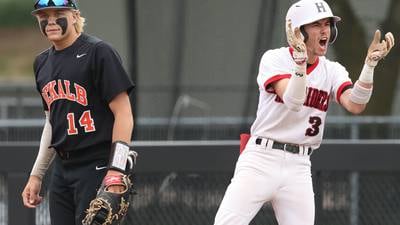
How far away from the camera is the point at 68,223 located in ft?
17.5

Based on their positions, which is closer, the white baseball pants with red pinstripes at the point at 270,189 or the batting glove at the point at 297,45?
the batting glove at the point at 297,45

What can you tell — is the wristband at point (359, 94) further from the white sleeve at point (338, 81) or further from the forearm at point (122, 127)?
the forearm at point (122, 127)

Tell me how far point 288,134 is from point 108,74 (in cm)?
119

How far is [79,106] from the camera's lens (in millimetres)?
5211

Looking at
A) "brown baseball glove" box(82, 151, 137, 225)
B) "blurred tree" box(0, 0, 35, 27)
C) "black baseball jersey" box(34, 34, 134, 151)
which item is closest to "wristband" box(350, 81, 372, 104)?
"black baseball jersey" box(34, 34, 134, 151)

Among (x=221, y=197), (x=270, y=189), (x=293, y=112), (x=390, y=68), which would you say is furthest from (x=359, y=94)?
(x=390, y=68)

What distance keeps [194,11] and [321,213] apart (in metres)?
4.04

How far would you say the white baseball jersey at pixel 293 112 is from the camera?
5.69 meters

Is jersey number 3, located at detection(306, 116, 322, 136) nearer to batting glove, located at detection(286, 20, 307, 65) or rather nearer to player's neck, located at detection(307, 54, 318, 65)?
player's neck, located at detection(307, 54, 318, 65)

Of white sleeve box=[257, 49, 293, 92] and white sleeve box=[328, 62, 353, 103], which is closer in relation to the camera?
white sleeve box=[257, 49, 293, 92]

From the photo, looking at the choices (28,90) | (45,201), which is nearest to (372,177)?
(45,201)

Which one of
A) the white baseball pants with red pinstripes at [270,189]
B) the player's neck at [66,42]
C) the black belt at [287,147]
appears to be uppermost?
the player's neck at [66,42]

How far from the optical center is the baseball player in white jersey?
561 cm

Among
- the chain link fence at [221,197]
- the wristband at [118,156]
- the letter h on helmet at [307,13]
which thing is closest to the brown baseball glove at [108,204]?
the wristband at [118,156]
